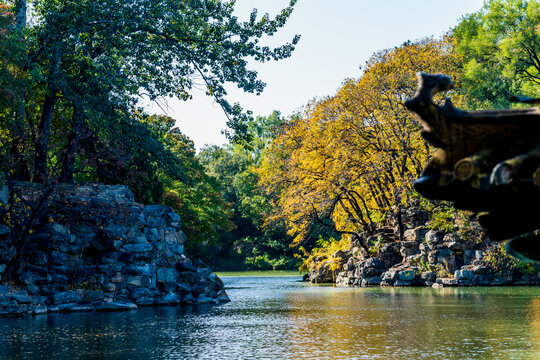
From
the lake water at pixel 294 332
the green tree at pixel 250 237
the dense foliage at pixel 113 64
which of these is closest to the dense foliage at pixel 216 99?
the dense foliage at pixel 113 64

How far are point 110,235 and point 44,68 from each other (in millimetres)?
6579

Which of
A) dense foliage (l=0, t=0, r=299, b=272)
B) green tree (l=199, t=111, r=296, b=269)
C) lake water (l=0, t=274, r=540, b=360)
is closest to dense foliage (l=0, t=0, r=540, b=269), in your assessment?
dense foliage (l=0, t=0, r=299, b=272)

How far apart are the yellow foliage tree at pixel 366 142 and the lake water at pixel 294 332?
14.7 m

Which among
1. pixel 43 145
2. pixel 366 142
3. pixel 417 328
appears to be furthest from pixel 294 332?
pixel 366 142

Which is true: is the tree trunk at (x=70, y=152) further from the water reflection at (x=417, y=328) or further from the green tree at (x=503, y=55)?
the green tree at (x=503, y=55)

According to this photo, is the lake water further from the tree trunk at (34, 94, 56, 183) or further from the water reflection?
the tree trunk at (34, 94, 56, 183)

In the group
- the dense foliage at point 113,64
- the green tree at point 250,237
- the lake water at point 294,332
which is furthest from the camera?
the green tree at point 250,237

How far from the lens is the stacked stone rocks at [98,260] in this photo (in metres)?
20.9

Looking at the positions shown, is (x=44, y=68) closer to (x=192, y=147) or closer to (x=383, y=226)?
(x=192, y=147)

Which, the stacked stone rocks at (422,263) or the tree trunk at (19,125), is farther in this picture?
the stacked stone rocks at (422,263)

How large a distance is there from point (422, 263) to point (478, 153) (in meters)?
32.6

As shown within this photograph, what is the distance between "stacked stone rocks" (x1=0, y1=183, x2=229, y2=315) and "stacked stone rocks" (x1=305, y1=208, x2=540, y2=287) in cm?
1354

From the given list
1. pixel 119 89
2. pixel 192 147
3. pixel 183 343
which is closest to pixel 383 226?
pixel 192 147

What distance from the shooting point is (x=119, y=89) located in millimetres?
19016
